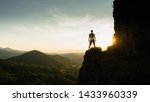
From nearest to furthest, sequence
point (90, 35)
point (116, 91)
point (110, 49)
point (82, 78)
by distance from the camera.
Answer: point (116, 91) < point (90, 35) < point (110, 49) < point (82, 78)

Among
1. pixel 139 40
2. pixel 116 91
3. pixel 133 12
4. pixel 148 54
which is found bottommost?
pixel 116 91

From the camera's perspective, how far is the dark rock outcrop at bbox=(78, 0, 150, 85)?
42781 mm

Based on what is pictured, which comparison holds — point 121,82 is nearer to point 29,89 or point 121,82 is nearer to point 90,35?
point 90,35

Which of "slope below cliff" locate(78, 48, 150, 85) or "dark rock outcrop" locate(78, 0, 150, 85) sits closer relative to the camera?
"slope below cliff" locate(78, 48, 150, 85)

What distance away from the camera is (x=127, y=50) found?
53406mm

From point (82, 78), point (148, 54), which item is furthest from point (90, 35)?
point (82, 78)

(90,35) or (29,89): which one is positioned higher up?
(90,35)

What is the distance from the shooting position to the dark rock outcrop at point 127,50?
42781mm

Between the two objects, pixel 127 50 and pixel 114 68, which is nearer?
pixel 114 68

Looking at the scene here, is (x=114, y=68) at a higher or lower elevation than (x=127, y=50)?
lower

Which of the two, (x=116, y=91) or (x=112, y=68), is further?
(x=112, y=68)

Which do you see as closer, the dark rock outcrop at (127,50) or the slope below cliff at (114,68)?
the slope below cliff at (114,68)

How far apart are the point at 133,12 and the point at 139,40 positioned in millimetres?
5919

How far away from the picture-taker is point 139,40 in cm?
5025
